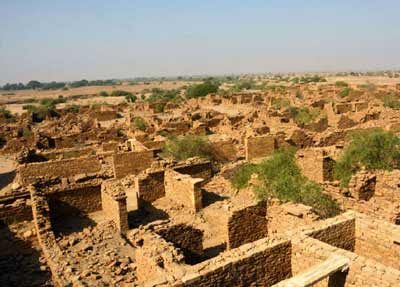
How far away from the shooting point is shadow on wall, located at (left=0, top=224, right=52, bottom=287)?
8703 millimetres

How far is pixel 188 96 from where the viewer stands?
76.8m

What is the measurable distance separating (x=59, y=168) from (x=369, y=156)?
1345cm

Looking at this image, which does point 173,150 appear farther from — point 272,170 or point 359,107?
point 359,107

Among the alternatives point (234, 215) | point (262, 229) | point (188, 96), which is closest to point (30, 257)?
point (234, 215)

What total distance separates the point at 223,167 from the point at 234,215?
764cm

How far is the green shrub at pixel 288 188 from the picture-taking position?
445 inches

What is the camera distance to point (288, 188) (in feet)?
39.6

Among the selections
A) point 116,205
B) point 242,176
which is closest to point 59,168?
point 116,205

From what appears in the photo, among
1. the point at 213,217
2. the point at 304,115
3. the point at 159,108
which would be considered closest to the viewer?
the point at 213,217

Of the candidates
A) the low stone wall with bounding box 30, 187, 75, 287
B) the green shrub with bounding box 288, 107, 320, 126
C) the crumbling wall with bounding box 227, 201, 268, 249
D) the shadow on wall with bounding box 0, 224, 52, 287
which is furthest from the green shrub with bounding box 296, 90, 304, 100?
the shadow on wall with bounding box 0, 224, 52, 287

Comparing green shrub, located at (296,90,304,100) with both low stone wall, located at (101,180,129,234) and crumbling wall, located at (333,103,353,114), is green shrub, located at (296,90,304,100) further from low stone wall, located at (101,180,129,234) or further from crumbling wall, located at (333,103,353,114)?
low stone wall, located at (101,180,129,234)

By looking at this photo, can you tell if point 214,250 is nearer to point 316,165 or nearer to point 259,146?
point 316,165

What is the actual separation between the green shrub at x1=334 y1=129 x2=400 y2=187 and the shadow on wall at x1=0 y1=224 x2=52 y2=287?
1088cm

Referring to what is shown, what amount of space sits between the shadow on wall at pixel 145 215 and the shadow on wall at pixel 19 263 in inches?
115
